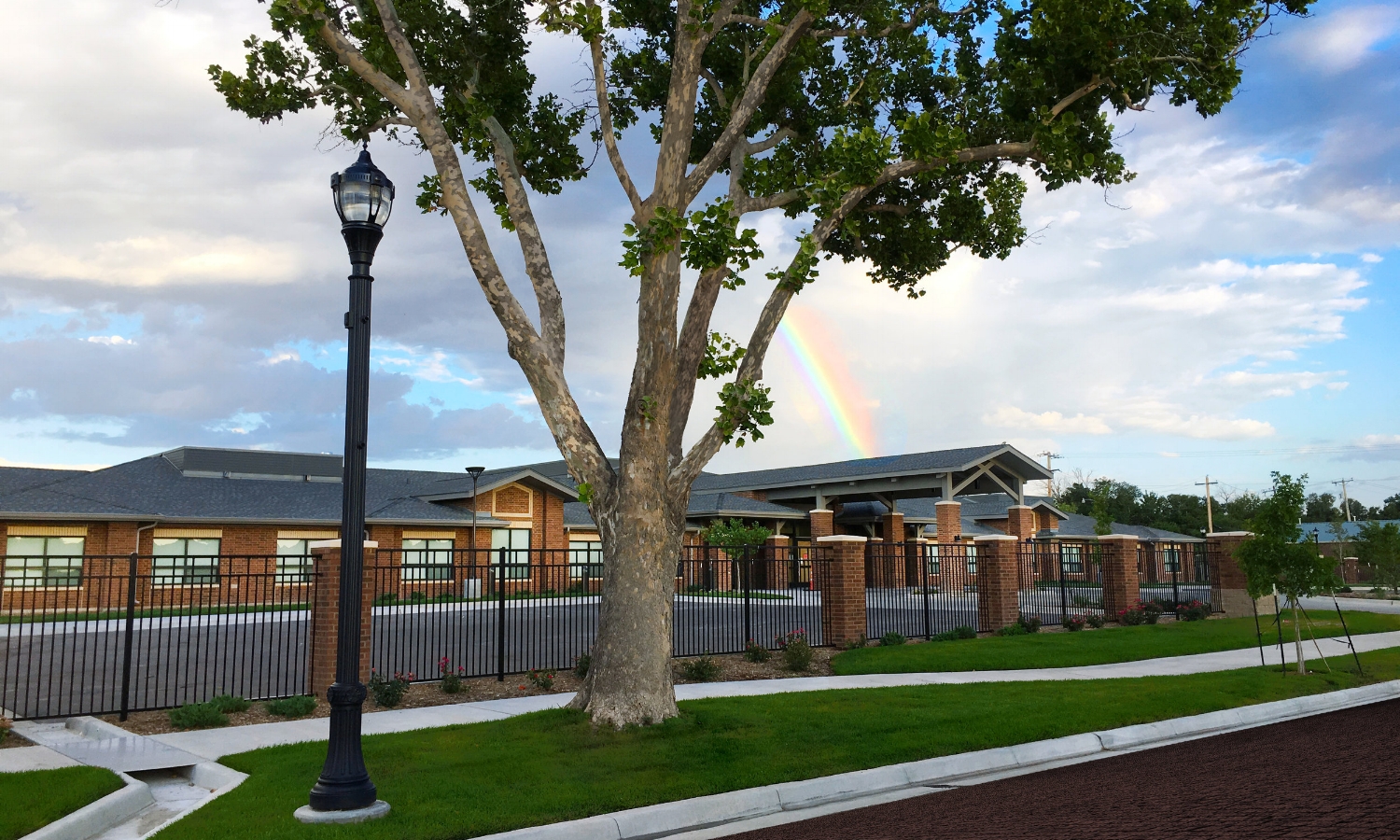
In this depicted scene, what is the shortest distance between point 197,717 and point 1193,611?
78.3 feet

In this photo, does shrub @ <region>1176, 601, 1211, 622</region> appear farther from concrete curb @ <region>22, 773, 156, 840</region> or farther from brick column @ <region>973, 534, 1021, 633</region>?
concrete curb @ <region>22, 773, 156, 840</region>

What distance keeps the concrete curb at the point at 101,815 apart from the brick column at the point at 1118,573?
2385 centimetres

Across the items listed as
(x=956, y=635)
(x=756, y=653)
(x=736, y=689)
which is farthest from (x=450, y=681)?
(x=956, y=635)

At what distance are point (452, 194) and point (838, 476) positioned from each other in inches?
1313

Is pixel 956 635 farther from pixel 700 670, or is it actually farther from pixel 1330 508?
pixel 1330 508

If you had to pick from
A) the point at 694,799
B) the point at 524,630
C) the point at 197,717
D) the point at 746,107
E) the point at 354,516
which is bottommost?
the point at 694,799

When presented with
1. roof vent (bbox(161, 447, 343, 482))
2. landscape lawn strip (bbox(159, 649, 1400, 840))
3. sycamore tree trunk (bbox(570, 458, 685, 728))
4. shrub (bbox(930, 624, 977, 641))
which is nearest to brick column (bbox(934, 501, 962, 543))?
shrub (bbox(930, 624, 977, 641))

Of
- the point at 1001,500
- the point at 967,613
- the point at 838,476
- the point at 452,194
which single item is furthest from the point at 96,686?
the point at 1001,500

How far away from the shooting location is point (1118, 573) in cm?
2662

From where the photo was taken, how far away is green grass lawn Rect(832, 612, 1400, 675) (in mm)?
17375

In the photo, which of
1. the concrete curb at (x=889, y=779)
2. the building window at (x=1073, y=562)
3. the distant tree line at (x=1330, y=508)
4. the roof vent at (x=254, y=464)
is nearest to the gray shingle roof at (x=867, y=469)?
the building window at (x=1073, y=562)

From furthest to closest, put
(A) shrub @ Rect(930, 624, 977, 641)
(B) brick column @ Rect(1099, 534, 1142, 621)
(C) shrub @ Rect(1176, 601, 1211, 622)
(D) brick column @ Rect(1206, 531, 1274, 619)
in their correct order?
(D) brick column @ Rect(1206, 531, 1274, 619) → (B) brick column @ Rect(1099, 534, 1142, 621) → (C) shrub @ Rect(1176, 601, 1211, 622) → (A) shrub @ Rect(930, 624, 977, 641)

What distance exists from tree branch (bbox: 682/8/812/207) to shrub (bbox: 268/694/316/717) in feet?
25.5

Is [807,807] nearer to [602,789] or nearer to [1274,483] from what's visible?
[602,789]
